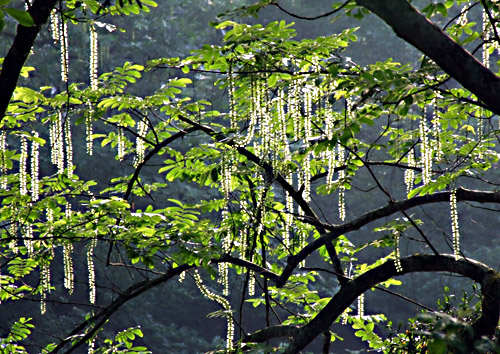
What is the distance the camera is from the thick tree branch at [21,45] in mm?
2428

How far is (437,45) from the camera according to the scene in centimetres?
234

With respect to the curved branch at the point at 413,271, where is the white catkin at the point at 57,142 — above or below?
above

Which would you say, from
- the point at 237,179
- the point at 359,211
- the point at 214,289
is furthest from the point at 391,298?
the point at 237,179

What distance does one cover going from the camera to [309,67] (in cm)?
383

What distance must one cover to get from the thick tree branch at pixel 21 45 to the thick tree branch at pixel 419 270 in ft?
8.47

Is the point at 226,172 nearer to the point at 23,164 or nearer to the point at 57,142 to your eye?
the point at 57,142

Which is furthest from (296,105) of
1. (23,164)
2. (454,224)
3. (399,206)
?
(23,164)

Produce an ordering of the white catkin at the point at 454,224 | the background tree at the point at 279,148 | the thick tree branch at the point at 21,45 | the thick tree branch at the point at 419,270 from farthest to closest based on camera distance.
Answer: the thick tree branch at the point at 419,270, the white catkin at the point at 454,224, the background tree at the point at 279,148, the thick tree branch at the point at 21,45

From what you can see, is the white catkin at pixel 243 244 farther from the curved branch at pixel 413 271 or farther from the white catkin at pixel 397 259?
the white catkin at pixel 397 259

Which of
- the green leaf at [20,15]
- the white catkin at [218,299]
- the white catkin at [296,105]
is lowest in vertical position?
the white catkin at [218,299]

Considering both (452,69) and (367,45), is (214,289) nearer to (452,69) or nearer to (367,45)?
(367,45)

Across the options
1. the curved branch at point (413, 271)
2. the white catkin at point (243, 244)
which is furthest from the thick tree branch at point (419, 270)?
the white catkin at point (243, 244)

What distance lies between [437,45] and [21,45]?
178cm

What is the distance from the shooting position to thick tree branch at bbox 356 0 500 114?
2.30 metres
